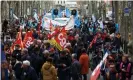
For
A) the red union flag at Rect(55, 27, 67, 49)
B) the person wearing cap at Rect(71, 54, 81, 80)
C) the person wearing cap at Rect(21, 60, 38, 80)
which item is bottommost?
the person wearing cap at Rect(71, 54, 81, 80)

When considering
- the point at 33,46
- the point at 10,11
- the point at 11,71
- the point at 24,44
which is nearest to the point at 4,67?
the point at 11,71

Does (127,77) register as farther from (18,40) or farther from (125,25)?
(125,25)

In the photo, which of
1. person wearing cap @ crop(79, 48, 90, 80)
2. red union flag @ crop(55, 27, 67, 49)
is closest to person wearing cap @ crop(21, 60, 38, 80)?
person wearing cap @ crop(79, 48, 90, 80)

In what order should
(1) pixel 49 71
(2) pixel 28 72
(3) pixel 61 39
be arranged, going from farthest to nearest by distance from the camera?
(3) pixel 61 39 → (1) pixel 49 71 → (2) pixel 28 72

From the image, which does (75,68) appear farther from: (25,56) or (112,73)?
(112,73)

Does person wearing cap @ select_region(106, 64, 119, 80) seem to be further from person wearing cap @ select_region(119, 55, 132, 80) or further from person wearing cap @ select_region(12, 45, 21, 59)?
person wearing cap @ select_region(12, 45, 21, 59)

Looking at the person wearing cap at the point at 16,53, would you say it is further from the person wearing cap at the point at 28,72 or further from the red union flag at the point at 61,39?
the person wearing cap at the point at 28,72

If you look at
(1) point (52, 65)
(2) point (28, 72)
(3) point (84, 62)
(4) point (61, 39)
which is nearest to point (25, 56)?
(1) point (52, 65)

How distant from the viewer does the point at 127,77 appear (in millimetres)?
16156

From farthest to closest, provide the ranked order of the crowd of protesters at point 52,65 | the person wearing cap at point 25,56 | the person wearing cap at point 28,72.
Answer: the person wearing cap at point 25,56, the crowd of protesters at point 52,65, the person wearing cap at point 28,72

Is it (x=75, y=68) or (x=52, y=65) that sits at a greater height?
(x=52, y=65)

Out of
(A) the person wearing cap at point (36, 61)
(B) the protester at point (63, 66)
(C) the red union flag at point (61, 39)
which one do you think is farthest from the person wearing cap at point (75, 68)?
(C) the red union flag at point (61, 39)

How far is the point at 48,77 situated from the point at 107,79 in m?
1.82

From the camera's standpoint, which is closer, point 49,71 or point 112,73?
point 49,71
